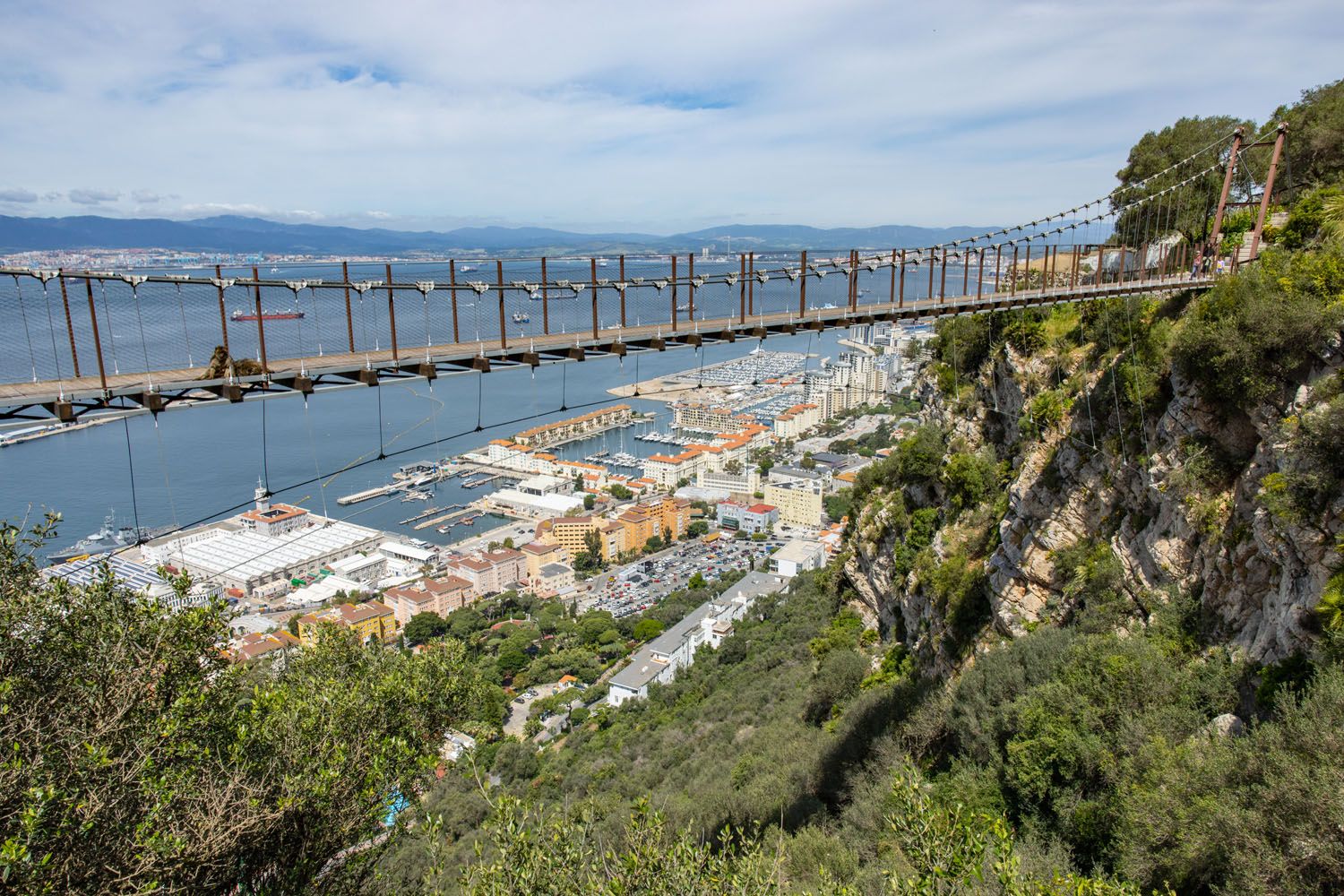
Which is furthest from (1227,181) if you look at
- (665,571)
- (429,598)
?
(665,571)

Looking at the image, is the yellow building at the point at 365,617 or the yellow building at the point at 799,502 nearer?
the yellow building at the point at 365,617

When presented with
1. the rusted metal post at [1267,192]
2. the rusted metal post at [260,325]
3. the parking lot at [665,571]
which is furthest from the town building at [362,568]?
the rusted metal post at [1267,192]

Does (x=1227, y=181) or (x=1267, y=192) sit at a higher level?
(x=1227, y=181)

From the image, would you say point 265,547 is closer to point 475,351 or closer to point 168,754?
point 475,351

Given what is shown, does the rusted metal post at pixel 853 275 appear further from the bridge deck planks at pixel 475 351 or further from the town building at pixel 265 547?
the town building at pixel 265 547

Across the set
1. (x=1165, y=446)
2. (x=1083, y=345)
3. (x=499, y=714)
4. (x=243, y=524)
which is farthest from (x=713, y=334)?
(x=243, y=524)
